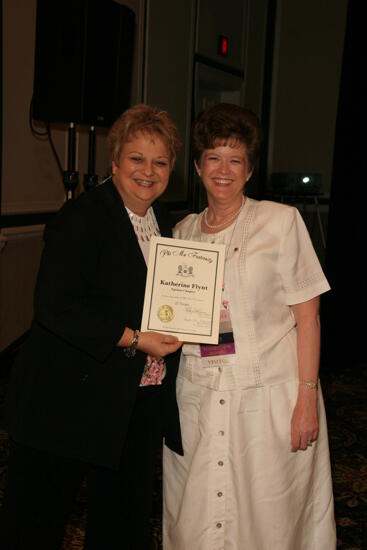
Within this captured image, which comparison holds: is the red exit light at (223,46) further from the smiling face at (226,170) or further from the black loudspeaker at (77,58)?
the smiling face at (226,170)

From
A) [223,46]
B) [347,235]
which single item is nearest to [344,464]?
[347,235]

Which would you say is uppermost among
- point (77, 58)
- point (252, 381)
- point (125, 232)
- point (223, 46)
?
point (223, 46)

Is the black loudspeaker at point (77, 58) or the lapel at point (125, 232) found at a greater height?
the black loudspeaker at point (77, 58)

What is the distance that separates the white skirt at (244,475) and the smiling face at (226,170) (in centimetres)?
57

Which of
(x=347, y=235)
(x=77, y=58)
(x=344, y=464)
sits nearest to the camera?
(x=344, y=464)

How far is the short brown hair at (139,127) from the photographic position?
1.65 meters

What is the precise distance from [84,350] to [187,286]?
32 cm

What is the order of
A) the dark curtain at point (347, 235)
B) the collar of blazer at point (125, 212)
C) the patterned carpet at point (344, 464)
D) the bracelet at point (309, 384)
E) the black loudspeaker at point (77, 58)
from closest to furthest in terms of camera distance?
the collar of blazer at point (125, 212)
the bracelet at point (309, 384)
the patterned carpet at point (344, 464)
the black loudspeaker at point (77, 58)
the dark curtain at point (347, 235)

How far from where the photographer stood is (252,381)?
1.68m

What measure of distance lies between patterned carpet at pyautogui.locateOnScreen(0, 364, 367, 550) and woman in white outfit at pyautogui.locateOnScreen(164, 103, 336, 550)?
0.64 metres

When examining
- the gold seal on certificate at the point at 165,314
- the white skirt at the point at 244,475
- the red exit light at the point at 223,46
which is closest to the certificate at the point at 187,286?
the gold seal on certificate at the point at 165,314

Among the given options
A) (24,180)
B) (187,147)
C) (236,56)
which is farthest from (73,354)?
(236,56)

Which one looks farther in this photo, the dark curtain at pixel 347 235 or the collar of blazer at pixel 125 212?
the dark curtain at pixel 347 235

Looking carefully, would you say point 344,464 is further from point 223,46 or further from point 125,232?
point 223,46
